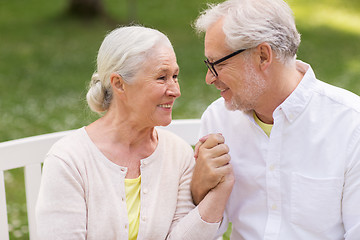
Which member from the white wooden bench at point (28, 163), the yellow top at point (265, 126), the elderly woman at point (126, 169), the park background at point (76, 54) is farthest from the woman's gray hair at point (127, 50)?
the park background at point (76, 54)

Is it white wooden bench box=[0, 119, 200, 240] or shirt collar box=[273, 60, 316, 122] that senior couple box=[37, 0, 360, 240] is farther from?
white wooden bench box=[0, 119, 200, 240]

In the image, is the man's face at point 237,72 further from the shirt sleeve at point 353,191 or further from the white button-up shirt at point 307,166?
the shirt sleeve at point 353,191

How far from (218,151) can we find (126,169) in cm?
47

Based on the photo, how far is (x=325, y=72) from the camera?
10.4 metres

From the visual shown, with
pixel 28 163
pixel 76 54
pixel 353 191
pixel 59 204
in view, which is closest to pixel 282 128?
pixel 353 191

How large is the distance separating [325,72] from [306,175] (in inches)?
312

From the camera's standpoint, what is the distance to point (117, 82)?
288 centimetres

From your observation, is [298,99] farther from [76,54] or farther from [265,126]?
[76,54]

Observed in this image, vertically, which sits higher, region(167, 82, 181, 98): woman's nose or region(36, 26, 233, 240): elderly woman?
region(167, 82, 181, 98): woman's nose

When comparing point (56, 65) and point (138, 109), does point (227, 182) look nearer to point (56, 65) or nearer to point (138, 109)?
point (138, 109)

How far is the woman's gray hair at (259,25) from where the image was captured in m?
2.72

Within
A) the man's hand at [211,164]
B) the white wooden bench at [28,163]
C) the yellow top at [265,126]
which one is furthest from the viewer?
the white wooden bench at [28,163]

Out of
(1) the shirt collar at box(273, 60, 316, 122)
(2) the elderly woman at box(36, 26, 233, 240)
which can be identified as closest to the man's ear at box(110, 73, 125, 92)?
(2) the elderly woman at box(36, 26, 233, 240)

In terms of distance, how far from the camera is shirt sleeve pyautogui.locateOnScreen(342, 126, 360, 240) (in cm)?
272
